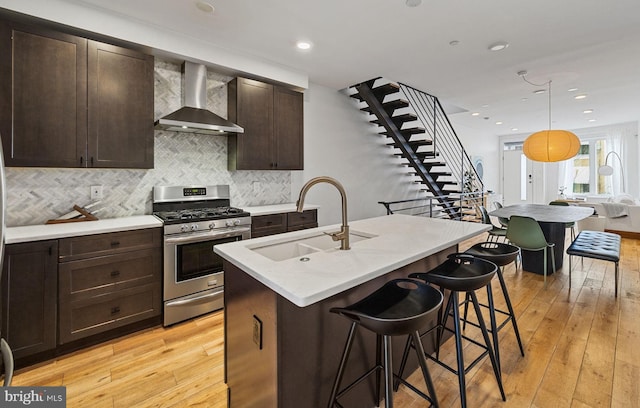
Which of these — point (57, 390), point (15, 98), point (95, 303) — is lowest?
point (57, 390)

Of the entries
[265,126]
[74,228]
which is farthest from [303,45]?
[74,228]

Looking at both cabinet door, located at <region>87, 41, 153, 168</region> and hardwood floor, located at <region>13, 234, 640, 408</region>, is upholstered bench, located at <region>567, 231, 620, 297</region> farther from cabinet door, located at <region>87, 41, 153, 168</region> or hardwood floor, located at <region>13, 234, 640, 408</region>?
cabinet door, located at <region>87, 41, 153, 168</region>

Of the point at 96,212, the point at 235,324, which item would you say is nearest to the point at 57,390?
the point at 235,324

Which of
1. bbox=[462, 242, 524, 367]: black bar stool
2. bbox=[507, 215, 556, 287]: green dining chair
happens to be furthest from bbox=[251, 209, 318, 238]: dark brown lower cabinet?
bbox=[507, 215, 556, 287]: green dining chair

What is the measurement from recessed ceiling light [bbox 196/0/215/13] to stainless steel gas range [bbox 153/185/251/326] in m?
1.68

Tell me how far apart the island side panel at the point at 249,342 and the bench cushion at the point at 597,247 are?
3.65 metres

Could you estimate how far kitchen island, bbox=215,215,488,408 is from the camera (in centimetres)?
134

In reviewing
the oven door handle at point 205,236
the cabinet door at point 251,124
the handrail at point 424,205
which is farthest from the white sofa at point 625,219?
the oven door handle at point 205,236

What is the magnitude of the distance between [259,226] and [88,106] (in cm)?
181

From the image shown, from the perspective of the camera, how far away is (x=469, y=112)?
6688 mm

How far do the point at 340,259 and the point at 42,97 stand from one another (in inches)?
101

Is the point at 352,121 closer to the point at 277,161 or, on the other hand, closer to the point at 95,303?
the point at 277,161

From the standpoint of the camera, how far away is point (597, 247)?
351 centimetres

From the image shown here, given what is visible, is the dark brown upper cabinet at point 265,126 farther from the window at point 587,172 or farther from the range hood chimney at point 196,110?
the window at point 587,172
